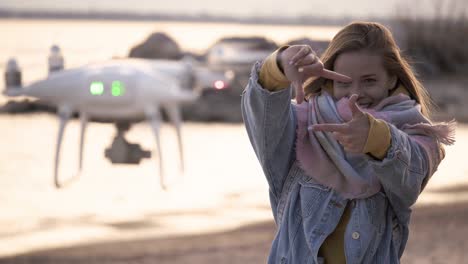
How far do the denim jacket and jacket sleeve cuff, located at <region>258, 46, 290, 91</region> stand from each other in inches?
0.6

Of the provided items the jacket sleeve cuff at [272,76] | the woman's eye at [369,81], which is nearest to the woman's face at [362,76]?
the woman's eye at [369,81]

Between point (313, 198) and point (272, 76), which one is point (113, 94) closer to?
point (313, 198)

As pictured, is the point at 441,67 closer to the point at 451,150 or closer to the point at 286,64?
the point at 451,150

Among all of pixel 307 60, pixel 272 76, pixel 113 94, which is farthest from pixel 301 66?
pixel 113 94

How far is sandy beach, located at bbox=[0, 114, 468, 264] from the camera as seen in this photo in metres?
7.30

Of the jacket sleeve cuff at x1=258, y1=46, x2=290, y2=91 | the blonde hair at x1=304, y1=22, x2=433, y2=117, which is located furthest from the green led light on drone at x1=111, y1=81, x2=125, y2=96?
the jacket sleeve cuff at x1=258, y1=46, x2=290, y2=91

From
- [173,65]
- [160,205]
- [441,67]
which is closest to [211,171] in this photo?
[160,205]

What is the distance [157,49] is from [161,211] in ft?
45.0

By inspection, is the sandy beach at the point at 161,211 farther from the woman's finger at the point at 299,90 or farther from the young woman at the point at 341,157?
the woman's finger at the point at 299,90

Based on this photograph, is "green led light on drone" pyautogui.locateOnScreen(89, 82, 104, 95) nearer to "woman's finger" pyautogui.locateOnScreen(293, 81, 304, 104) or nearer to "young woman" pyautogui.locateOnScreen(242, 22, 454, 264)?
"young woman" pyautogui.locateOnScreen(242, 22, 454, 264)

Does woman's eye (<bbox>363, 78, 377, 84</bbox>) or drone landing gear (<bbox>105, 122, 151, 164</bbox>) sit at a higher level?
woman's eye (<bbox>363, 78, 377, 84</bbox>)

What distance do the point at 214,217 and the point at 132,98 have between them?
225 centimetres

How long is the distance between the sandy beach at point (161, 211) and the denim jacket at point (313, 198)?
3939 mm

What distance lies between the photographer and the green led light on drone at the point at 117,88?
22.0 feet
